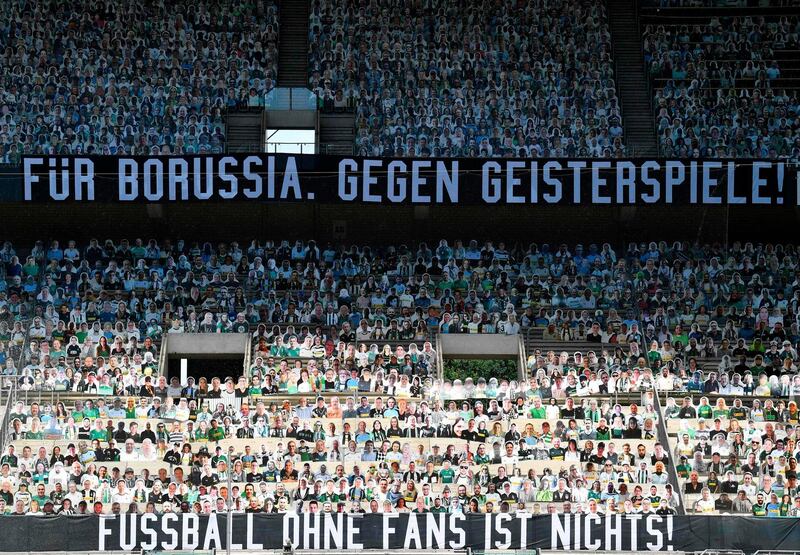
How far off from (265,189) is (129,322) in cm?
621

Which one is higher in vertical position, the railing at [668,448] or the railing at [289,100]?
the railing at [289,100]

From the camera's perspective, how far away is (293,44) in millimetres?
56250

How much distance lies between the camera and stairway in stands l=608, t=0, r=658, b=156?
5300 cm

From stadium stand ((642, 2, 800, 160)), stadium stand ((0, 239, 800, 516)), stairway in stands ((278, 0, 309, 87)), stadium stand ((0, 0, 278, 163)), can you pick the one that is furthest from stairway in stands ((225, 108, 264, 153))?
stadium stand ((642, 2, 800, 160))

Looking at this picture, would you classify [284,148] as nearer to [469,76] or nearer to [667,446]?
[469,76]

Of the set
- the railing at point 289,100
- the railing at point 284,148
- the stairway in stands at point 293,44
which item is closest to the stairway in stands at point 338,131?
the railing at point 284,148

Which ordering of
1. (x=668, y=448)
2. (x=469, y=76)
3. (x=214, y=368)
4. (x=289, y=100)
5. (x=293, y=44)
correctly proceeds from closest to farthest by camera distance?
(x=668, y=448) → (x=214, y=368) → (x=289, y=100) → (x=469, y=76) → (x=293, y=44)

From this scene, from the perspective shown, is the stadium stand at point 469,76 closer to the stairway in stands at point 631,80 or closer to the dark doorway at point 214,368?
the stairway in stands at point 631,80

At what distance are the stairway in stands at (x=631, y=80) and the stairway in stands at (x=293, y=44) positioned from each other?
10446mm

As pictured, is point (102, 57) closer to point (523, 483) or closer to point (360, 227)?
point (360, 227)

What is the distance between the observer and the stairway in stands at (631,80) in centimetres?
5300

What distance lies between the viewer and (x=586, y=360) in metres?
44.3

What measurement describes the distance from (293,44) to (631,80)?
37.5 ft

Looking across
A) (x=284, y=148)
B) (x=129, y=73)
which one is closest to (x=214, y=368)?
(x=284, y=148)
